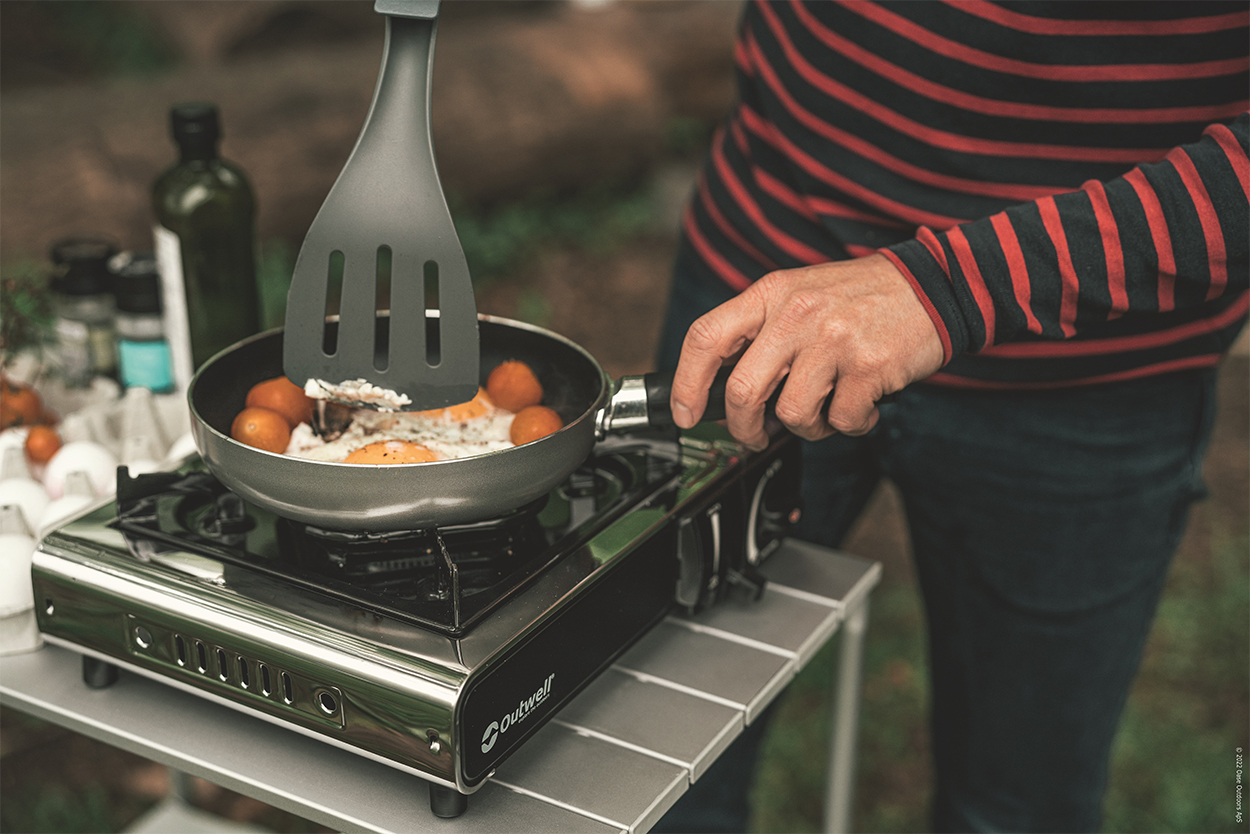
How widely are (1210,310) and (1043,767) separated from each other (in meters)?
0.60

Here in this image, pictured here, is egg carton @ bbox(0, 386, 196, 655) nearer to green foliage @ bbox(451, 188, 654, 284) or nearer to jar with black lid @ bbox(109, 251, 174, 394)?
jar with black lid @ bbox(109, 251, 174, 394)

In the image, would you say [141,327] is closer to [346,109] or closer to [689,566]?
[689,566]

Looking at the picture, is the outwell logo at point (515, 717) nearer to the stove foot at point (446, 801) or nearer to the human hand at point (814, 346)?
the stove foot at point (446, 801)

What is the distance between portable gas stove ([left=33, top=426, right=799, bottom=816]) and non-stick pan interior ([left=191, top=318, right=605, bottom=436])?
7cm

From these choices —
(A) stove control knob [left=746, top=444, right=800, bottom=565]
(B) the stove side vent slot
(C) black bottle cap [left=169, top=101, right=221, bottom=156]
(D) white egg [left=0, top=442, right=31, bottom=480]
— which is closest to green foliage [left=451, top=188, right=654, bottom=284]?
(C) black bottle cap [left=169, top=101, right=221, bottom=156]

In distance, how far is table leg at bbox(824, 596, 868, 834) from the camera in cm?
128

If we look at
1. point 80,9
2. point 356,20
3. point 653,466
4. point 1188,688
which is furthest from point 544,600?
point 80,9

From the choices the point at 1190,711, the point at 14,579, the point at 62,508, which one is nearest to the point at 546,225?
the point at 1190,711

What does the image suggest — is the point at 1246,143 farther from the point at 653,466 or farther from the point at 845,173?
the point at 653,466

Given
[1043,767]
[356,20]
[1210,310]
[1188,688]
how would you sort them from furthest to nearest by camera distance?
[356,20] → [1188,688] → [1043,767] → [1210,310]

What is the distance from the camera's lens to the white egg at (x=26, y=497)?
115 cm

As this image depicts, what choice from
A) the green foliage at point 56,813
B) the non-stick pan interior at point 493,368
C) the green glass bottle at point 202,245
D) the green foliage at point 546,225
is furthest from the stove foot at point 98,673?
the green foliage at point 546,225

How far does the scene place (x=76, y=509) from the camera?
1.10 meters

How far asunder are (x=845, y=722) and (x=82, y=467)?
2.97 ft
